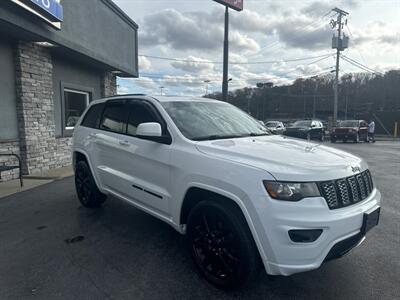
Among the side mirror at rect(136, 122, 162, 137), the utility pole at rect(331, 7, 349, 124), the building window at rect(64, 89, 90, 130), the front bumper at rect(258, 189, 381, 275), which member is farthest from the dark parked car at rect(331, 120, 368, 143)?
the front bumper at rect(258, 189, 381, 275)

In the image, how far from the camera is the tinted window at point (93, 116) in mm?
5141

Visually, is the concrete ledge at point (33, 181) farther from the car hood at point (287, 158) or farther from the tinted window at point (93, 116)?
the car hood at point (287, 158)

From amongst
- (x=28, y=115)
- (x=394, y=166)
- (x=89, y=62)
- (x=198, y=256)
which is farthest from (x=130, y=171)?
(x=394, y=166)

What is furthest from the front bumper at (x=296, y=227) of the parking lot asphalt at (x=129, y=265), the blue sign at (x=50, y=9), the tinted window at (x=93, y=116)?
the blue sign at (x=50, y=9)

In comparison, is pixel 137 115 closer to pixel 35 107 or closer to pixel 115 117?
pixel 115 117

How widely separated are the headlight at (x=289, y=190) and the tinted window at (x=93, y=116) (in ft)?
11.5

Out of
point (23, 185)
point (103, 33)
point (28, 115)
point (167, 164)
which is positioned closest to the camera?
point (167, 164)

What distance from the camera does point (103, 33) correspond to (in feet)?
37.8

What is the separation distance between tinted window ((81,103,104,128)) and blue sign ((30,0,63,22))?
11.0 feet

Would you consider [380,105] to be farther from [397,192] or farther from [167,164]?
[167,164]

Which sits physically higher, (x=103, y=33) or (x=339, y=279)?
(x=103, y=33)

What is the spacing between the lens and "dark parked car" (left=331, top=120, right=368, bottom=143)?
74.3ft

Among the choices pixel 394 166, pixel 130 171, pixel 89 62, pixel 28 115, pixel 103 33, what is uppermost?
pixel 103 33

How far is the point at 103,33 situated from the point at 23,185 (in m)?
6.69
